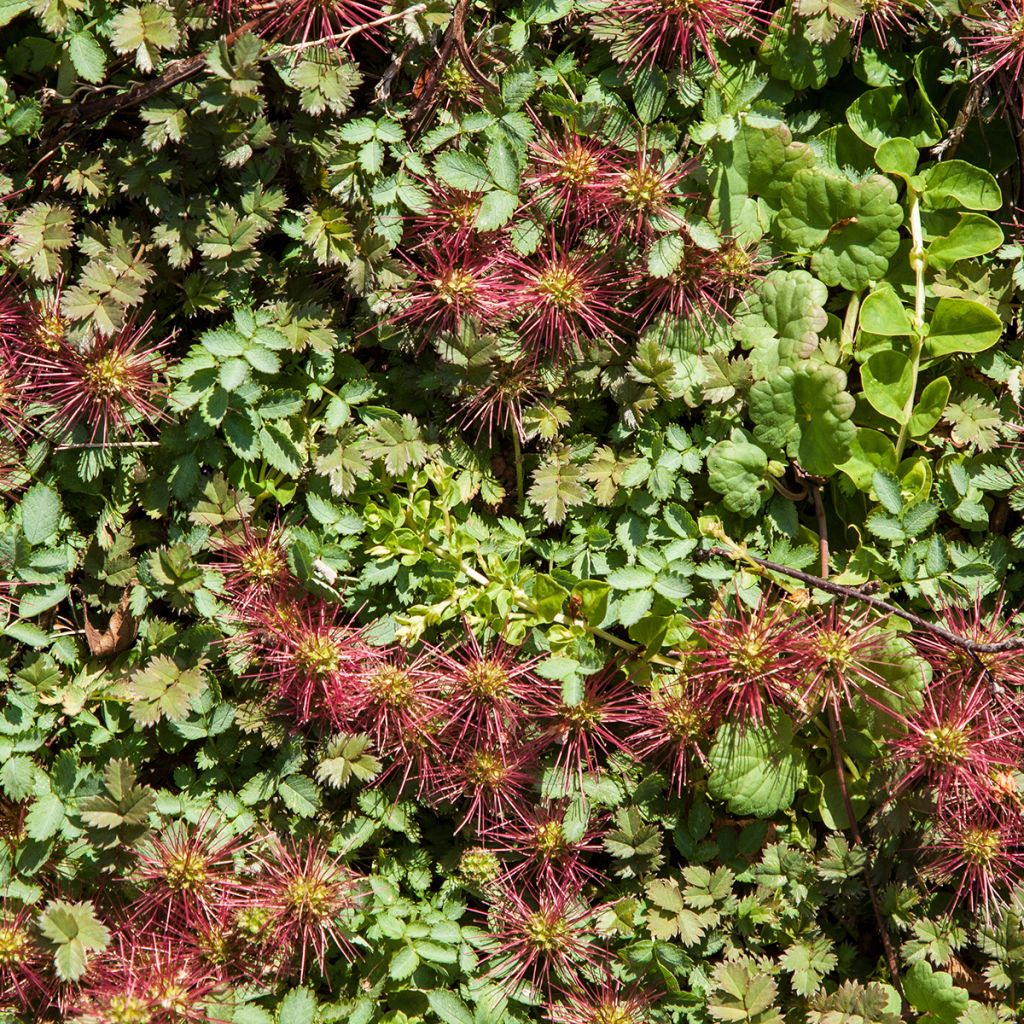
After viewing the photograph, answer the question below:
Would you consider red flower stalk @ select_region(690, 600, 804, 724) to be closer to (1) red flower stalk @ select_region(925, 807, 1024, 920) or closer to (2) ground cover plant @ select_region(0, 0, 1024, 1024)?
(2) ground cover plant @ select_region(0, 0, 1024, 1024)

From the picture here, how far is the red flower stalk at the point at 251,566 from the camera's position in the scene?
259 centimetres

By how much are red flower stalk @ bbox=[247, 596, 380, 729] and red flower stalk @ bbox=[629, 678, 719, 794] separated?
75 centimetres

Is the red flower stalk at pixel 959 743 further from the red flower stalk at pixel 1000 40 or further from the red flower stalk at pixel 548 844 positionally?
Result: the red flower stalk at pixel 1000 40

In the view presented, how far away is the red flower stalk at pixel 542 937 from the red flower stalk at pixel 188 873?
69 centimetres

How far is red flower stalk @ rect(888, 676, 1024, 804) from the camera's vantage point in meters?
2.53

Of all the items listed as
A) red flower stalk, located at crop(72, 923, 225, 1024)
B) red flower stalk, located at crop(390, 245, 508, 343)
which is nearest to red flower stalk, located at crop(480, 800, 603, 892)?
red flower stalk, located at crop(72, 923, 225, 1024)

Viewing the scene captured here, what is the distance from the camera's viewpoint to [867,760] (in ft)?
9.02

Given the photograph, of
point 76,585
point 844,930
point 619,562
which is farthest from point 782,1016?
point 76,585

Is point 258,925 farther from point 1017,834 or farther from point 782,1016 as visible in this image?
point 1017,834

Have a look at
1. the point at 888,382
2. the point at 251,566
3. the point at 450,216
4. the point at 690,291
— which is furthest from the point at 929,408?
the point at 251,566

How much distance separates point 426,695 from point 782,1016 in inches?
51.6

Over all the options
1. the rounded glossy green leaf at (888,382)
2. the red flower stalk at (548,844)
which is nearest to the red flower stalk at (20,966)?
the red flower stalk at (548,844)

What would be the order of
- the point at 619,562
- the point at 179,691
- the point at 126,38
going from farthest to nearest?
the point at 619,562 < the point at 179,691 < the point at 126,38

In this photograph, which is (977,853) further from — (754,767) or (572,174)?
(572,174)
